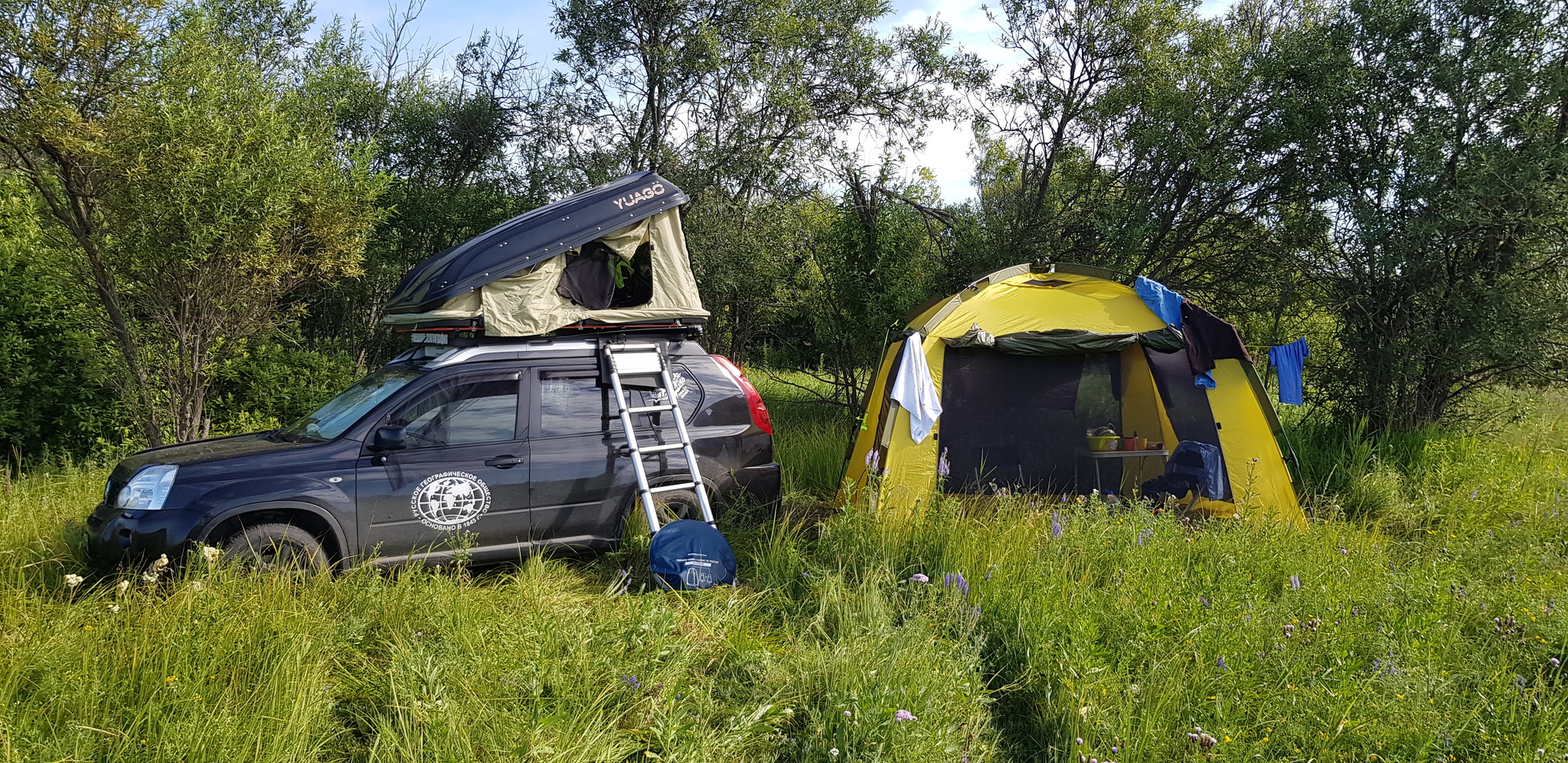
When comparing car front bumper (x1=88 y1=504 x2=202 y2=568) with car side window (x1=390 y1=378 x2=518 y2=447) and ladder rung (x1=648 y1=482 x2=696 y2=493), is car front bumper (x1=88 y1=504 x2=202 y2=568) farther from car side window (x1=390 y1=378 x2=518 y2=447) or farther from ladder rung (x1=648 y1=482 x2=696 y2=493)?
ladder rung (x1=648 y1=482 x2=696 y2=493)

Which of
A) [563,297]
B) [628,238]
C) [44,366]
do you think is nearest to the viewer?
[563,297]

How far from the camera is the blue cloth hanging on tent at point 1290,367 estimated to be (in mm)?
6492

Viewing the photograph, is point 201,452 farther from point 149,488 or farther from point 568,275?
point 568,275

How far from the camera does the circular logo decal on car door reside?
497cm

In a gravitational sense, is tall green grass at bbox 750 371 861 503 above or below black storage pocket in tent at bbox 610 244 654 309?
below

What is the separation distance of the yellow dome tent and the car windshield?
322cm

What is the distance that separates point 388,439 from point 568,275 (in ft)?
6.18

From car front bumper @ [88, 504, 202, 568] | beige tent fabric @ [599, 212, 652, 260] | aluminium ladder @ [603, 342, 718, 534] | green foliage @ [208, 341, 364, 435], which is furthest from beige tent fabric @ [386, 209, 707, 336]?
green foliage @ [208, 341, 364, 435]

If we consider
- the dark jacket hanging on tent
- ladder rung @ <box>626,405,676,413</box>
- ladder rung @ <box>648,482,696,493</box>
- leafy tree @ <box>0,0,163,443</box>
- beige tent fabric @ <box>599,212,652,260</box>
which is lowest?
ladder rung @ <box>648,482,696,493</box>

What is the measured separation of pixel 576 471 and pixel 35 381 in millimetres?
6657

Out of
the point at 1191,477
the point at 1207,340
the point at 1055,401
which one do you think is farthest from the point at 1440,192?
the point at 1055,401

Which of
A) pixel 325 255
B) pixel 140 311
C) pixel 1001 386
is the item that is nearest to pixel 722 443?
pixel 1001 386

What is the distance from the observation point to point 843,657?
3.55 m

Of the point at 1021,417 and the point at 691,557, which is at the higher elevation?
the point at 1021,417
